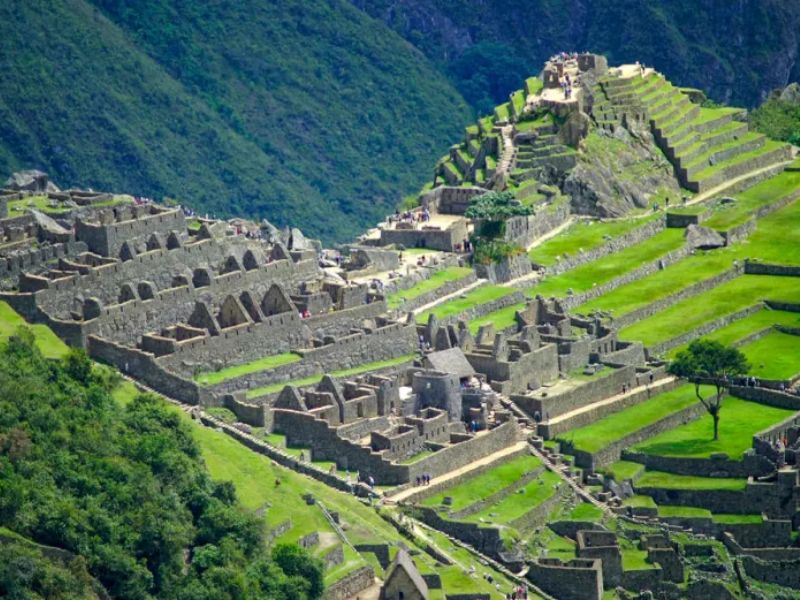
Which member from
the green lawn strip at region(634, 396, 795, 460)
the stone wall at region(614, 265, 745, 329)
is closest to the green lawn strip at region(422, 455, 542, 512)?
the green lawn strip at region(634, 396, 795, 460)

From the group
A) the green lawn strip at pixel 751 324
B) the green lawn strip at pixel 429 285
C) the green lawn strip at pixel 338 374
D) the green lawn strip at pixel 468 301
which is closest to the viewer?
the green lawn strip at pixel 338 374

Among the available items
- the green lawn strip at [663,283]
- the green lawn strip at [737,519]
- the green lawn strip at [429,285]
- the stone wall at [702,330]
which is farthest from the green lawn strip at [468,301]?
the green lawn strip at [737,519]

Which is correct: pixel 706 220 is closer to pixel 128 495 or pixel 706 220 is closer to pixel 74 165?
pixel 74 165

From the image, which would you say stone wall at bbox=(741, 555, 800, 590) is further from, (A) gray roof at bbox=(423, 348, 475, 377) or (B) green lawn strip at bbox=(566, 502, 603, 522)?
(A) gray roof at bbox=(423, 348, 475, 377)

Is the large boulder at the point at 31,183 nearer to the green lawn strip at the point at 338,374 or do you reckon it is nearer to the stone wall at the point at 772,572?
the green lawn strip at the point at 338,374

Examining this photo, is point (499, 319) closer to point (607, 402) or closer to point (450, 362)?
point (607, 402)

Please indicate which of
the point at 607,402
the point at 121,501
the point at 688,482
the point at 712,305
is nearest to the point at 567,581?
the point at 688,482
